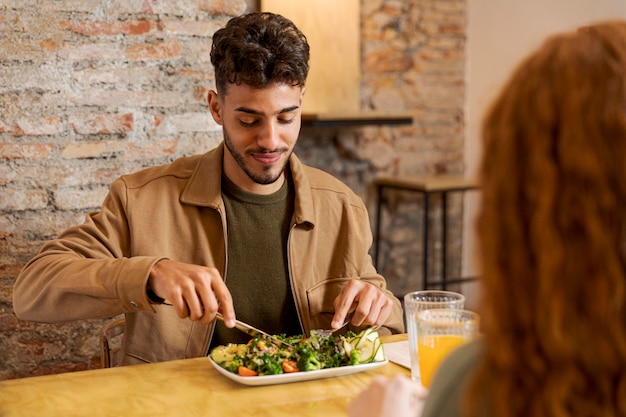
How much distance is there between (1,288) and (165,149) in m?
0.62

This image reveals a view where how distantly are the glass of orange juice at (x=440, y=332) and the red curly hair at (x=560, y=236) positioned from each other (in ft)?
2.16

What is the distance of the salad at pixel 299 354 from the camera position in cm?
143

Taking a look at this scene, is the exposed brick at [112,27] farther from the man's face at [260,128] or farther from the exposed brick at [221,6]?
the man's face at [260,128]

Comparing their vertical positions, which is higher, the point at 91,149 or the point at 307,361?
the point at 91,149

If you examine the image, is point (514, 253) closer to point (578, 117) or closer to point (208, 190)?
point (578, 117)

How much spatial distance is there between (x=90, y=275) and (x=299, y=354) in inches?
19.6

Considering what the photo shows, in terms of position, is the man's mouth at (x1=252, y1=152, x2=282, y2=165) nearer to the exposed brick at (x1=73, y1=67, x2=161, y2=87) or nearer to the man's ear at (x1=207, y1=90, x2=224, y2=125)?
the man's ear at (x1=207, y1=90, x2=224, y2=125)

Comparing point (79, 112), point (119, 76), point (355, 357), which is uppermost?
point (119, 76)

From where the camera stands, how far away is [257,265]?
76.7 inches

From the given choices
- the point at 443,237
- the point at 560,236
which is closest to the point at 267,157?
the point at 560,236

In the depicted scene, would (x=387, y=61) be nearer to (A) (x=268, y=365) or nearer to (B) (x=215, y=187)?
(B) (x=215, y=187)

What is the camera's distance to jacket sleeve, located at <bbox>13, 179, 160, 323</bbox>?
1.60 m

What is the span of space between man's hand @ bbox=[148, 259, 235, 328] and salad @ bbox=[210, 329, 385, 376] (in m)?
0.06

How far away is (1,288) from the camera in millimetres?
2229
